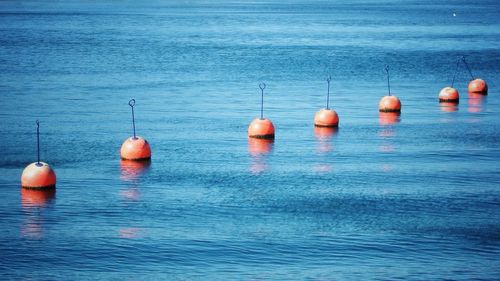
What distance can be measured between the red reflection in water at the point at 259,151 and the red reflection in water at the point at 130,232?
20.1 ft

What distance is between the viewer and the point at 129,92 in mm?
42875

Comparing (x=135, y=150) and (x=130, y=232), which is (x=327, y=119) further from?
(x=130, y=232)

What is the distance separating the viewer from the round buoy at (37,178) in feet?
79.4

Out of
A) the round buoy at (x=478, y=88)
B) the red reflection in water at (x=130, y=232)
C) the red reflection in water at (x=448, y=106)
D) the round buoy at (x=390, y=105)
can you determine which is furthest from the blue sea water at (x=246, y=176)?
the round buoy at (x=478, y=88)

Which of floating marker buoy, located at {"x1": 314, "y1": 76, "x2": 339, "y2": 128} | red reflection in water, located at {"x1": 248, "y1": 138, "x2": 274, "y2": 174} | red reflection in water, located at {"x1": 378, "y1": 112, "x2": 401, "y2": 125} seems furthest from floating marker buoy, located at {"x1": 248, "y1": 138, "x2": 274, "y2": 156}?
red reflection in water, located at {"x1": 378, "y1": 112, "x2": 401, "y2": 125}

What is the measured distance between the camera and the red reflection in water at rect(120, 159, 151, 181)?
25831mm

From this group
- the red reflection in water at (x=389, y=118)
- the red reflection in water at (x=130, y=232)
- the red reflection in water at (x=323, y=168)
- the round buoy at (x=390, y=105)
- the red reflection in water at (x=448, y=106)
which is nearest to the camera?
the red reflection in water at (x=130, y=232)

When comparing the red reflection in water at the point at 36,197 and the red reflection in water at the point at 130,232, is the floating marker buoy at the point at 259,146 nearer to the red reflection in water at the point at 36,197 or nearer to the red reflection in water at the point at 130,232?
the red reflection in water at the point at 36,197

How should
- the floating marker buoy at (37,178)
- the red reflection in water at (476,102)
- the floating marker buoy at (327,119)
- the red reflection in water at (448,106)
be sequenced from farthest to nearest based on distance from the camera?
the red reflection in water at (476,102), the red reflection in water at (448,106), the floating marker buoy at (327,119), the floating marker buoy at (37,178)

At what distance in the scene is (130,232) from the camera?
20.5m

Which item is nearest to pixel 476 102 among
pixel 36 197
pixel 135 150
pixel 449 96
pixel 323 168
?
pixel 449 96

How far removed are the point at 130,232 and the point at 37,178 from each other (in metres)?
4.34

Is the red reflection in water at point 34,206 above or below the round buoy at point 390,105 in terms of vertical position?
below

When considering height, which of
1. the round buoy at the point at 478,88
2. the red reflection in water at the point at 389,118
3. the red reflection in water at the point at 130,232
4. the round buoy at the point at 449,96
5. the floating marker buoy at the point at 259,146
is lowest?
the red reflection in water at the point at 130,232
